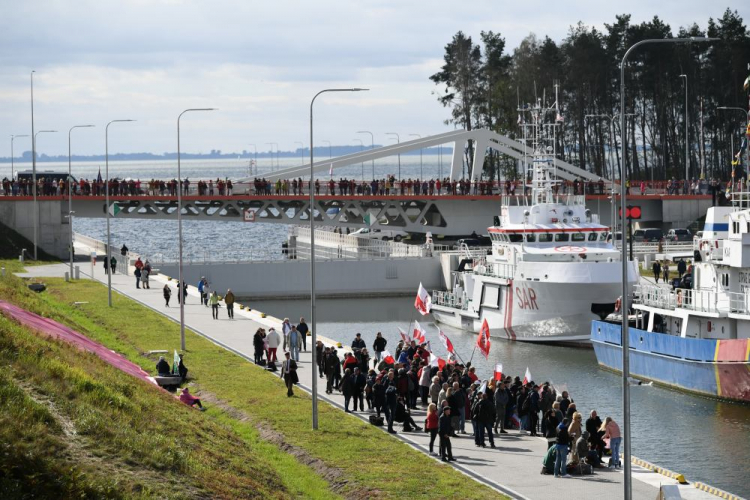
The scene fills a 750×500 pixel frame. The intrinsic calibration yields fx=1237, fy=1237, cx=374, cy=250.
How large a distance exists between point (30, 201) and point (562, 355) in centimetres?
4074

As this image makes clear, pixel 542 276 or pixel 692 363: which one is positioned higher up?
pixel 542 276

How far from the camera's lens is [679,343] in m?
41.1

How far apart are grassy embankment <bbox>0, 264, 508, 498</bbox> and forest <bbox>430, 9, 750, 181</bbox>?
6481 cm

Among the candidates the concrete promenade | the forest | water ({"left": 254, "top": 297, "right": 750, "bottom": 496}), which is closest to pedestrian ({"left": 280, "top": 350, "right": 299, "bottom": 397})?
the concrete promenade

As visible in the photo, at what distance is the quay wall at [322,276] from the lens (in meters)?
74.8

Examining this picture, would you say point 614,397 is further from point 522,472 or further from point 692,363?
point 522,472

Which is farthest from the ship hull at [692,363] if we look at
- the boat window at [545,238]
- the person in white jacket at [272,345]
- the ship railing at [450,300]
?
the ship railing at [450,300]

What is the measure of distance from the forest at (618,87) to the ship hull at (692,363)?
193 ft

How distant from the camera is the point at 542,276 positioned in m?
54.3

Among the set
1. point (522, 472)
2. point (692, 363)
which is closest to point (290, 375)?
point (522, 472)

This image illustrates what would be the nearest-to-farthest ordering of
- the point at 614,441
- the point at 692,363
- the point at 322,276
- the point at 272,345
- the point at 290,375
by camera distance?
the point at 614,441, the point at 290,375, the point at 272,345, the point at 692,363, the point at 322,276

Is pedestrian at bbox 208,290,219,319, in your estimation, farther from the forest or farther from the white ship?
the forest

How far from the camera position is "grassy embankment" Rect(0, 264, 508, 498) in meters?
23.3

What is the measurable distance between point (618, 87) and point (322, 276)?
44586 millimetres
